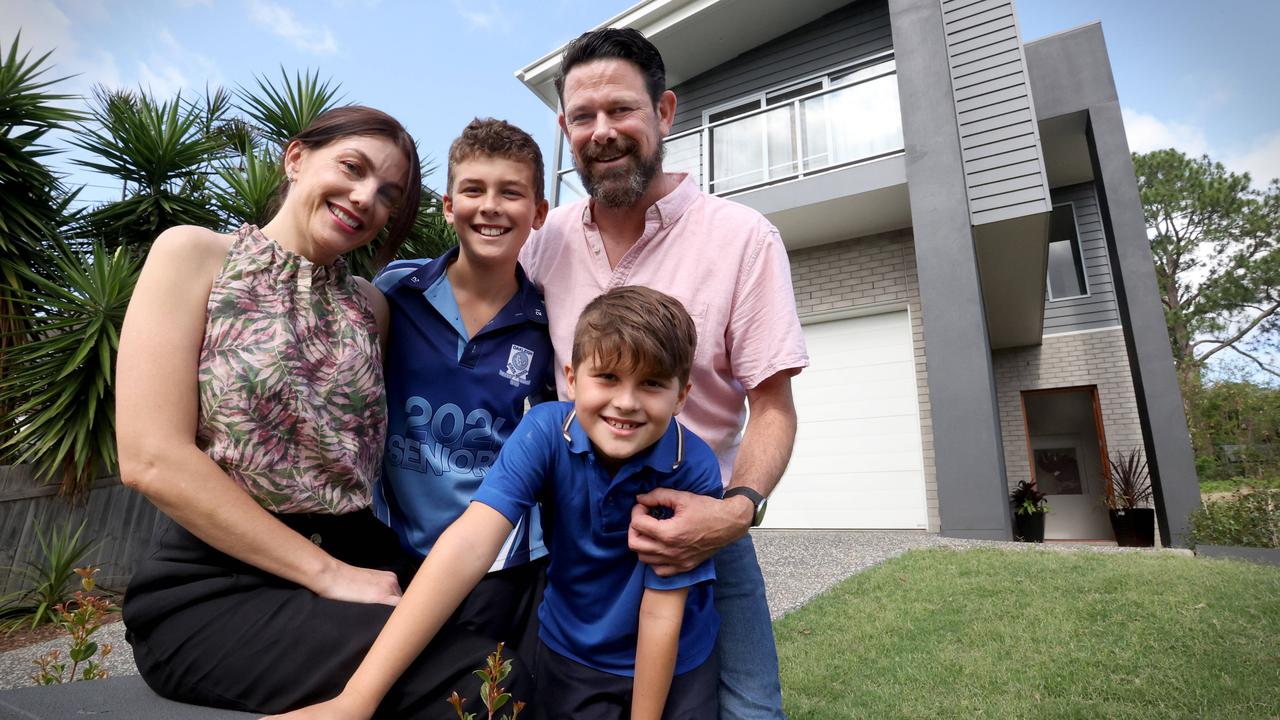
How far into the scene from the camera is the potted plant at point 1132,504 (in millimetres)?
8617

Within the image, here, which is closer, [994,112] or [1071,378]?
[994,112]

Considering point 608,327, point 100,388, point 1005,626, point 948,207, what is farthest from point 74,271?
point 948,207

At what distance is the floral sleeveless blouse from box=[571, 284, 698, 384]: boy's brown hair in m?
0.49

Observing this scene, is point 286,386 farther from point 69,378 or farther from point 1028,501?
point 1028,501

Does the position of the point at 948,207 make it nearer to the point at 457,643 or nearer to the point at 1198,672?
the point at 1198,672

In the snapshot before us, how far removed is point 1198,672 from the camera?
118 inches

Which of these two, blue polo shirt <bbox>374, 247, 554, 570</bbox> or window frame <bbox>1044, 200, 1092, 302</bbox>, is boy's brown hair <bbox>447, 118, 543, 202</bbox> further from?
window frame <bbox>1044, 200, 1092, 302</bbox>

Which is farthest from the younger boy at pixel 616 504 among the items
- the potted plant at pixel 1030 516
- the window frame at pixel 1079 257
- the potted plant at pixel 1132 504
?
the window frame at pixel 1079 257

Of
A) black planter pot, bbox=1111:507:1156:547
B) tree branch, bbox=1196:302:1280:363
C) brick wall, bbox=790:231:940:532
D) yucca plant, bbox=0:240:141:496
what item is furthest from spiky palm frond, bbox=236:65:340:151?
tree branch, bbox=1196:302:1280:363

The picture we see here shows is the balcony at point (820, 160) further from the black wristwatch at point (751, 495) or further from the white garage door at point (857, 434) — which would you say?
the black wristwatch at point (751, 495)

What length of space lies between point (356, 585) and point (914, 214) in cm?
748

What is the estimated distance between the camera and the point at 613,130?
1.94 m

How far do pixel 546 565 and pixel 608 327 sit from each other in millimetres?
679

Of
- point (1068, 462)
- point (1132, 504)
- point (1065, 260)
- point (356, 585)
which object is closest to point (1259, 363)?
point (1068, 462)
